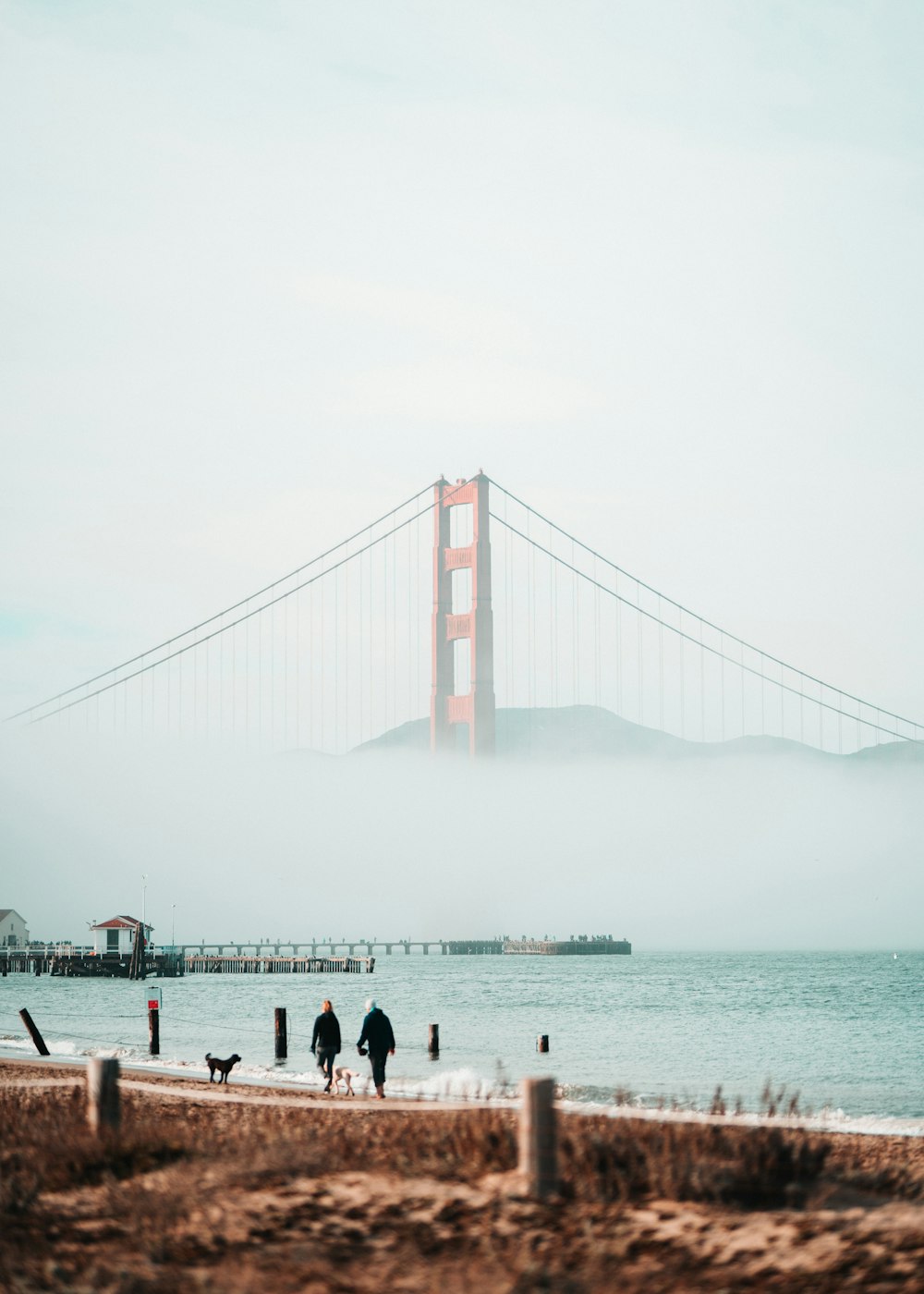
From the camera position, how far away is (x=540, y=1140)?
770 centimetres

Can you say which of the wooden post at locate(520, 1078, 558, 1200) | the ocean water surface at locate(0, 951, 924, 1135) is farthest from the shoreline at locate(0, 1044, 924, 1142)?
the wooden post at locate(520, 1078, 558, 1200)

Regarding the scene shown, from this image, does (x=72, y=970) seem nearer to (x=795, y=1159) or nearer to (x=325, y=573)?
(x=325, y=573)

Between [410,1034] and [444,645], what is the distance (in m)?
66.6

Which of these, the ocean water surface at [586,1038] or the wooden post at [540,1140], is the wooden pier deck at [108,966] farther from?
the wooden post at [540,1140]

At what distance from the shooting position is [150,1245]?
23.9 feet

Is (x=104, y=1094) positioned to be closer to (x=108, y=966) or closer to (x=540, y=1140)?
(x=540, y=1140)

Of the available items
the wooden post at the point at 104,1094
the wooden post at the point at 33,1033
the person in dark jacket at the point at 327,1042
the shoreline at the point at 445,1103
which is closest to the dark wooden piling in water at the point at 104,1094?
the wooden post at the point at 104,1094

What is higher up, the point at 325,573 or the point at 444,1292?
the point at 325,573

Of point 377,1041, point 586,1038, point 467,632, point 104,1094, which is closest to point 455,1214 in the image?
point 104,1094

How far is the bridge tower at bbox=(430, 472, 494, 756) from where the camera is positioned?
4117 inches

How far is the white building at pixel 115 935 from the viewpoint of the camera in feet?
348

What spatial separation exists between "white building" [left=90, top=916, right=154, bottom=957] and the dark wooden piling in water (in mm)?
98938

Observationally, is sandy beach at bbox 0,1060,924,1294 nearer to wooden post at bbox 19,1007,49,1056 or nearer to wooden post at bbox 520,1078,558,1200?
wooden post at bbox 520,1078,558,1200

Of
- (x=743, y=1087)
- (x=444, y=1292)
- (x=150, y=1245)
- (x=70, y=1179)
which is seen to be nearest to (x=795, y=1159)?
(x=444, y=1292)
